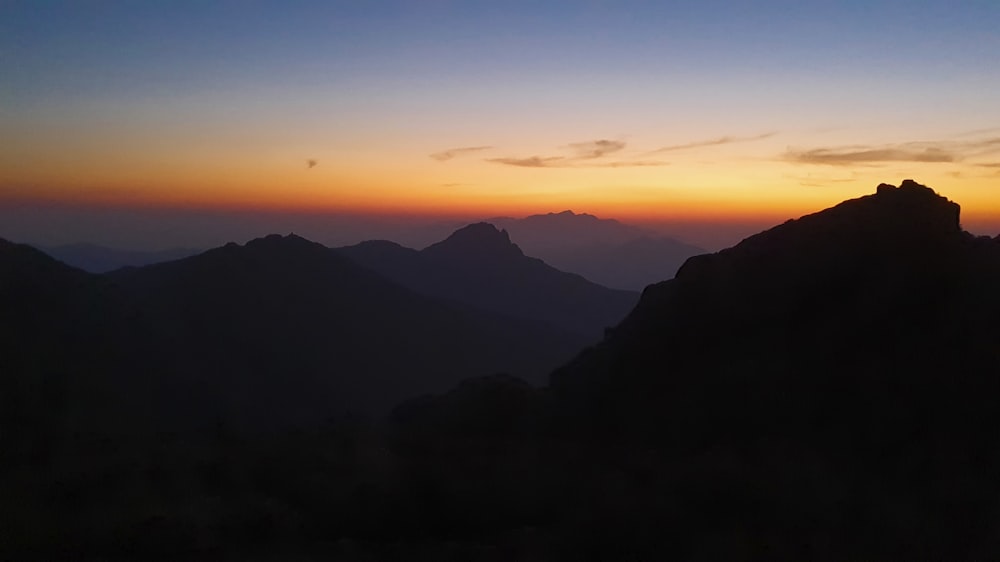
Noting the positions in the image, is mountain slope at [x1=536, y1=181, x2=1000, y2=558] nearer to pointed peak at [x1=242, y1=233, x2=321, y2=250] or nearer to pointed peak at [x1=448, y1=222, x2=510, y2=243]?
pointed peak at [x1=242, y1=233, x2=321, y2=250]

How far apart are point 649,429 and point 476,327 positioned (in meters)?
76.7

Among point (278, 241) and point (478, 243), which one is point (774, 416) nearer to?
point (278, 241)

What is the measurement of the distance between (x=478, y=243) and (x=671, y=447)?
540ft

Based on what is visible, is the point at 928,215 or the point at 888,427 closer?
the point at 888,427

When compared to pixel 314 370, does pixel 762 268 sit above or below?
above

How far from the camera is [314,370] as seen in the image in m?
75.6

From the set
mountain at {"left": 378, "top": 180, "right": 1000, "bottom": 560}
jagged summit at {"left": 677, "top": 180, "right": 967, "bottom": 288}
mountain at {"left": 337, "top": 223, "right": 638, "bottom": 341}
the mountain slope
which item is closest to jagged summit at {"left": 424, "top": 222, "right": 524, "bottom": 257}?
mountain at {"left": 337, "top": 223, "right": 638, "bottom": 341}

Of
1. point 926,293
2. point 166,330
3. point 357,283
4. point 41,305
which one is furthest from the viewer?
point 357,283

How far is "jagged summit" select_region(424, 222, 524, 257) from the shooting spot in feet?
616

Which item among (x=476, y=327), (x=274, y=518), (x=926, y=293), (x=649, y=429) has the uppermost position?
(x=926, y=293)

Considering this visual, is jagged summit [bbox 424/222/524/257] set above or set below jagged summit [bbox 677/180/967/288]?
below

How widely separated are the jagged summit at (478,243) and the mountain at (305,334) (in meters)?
77.0

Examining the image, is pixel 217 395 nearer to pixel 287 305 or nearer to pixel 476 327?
pixel 287 305

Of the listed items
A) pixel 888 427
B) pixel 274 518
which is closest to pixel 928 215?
pixel 888 427
